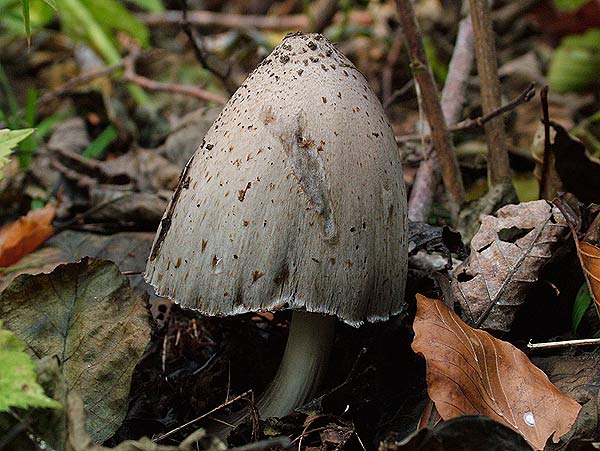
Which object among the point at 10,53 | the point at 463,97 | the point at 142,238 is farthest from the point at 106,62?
the point at 463,97

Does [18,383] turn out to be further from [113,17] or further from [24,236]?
[113,17]

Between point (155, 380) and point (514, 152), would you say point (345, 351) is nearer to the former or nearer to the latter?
point (155, 380)

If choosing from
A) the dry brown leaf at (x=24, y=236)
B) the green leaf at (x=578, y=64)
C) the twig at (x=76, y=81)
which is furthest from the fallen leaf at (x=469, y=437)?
the green leaf at (x=578, y=64)

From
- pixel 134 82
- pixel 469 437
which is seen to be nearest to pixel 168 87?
pixel 134 82

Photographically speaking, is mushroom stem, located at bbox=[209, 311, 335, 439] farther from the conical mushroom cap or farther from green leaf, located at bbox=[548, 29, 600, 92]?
green leaf, located at bbox=[548, 29, 600, 92]

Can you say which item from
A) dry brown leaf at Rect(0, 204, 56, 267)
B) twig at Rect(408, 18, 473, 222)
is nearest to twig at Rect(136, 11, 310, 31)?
twig at Rect(408, 18, 473, 222)
